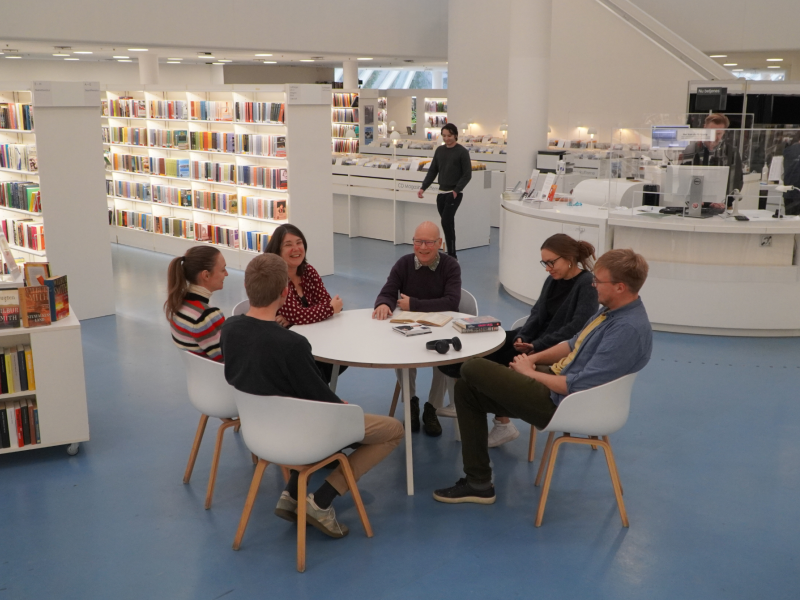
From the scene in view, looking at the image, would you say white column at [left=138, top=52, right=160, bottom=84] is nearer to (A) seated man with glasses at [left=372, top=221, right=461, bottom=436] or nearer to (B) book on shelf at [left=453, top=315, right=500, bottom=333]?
(A) seated man with glasses at [left=372, top=221, right=461, bottom=436]

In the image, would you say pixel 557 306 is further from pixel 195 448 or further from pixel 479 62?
pixel 479 62

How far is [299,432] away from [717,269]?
458 cm

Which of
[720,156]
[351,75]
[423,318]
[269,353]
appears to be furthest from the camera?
[351,75]

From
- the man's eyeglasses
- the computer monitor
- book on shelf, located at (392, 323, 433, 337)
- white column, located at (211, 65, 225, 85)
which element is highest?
white column, located at (211, 65, 225, 85)

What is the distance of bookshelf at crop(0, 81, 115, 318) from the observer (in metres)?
6.63

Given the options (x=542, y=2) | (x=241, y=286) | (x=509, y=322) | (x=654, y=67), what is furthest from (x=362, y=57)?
(x=509, y=322)

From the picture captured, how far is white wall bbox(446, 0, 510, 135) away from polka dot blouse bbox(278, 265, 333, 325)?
12.2 meters

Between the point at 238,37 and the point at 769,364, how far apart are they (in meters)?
10.4

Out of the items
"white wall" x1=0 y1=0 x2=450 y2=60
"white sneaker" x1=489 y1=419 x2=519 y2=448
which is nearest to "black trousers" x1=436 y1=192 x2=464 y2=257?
"white sneaker" x1=489 y1=419 x2=519 y2=448

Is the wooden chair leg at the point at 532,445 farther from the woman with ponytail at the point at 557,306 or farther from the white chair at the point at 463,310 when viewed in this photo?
the white chair at the point at 463,310

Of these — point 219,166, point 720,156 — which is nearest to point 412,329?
point 720,156

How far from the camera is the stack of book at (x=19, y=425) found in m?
4.02

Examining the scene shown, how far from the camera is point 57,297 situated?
415 cm

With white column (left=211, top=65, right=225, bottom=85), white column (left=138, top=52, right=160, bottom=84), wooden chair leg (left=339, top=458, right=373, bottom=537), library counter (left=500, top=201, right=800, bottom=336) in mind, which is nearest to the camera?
wooden chair leg (left=339, top=458, right=373, bottom=537)
